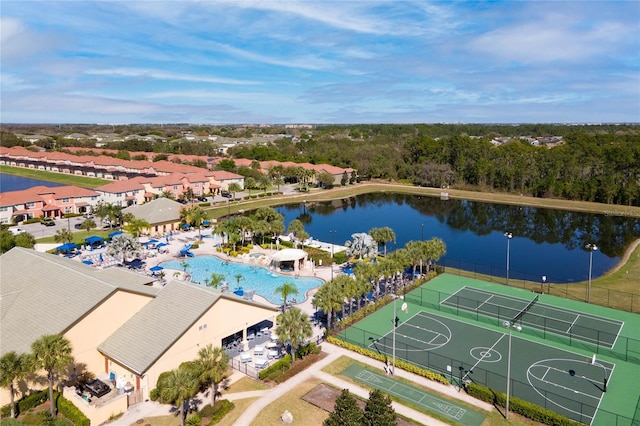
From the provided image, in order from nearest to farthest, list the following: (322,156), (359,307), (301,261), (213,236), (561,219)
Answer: (359,307) < (301,261) < (213,236) < (561,219) < (322,156)

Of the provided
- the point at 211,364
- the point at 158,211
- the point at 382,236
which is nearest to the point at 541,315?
the point at 382,236

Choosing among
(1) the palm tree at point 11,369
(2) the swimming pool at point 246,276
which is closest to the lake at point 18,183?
(2) the swimming pool at point 246,276

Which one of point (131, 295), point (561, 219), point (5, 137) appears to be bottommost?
point (561, 219)

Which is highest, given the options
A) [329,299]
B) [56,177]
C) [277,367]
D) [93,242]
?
[56,177]

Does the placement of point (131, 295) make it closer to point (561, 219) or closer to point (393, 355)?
point (393, 355)

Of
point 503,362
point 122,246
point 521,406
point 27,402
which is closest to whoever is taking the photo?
point 27,402

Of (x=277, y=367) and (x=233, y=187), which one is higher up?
(x=233, y=187)

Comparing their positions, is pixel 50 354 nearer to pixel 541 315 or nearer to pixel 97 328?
pixel 97 328

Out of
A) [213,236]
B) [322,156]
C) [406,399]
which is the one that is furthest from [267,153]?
[406,399]
